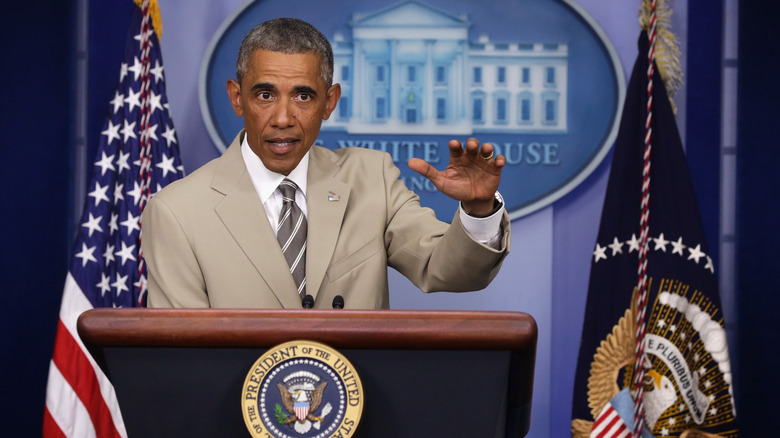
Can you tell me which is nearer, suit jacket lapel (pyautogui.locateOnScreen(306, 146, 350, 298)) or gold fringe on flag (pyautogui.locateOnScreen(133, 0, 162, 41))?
suit jacket lapel (pyautogui.locateOnScreen(306, 146, 350, 298))

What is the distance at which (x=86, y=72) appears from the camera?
3.11m

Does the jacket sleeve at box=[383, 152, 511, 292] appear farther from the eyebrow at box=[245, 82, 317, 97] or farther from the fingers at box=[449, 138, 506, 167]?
the eyebrow at box=[245, 82, 317, 97]

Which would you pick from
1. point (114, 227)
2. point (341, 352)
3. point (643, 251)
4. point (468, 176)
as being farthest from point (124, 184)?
point (341, 352)

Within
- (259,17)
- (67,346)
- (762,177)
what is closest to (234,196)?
(67,346)

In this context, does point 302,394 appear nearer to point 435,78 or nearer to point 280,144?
point 280,144

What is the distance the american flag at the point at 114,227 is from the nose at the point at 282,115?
127cm

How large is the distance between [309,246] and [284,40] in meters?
0.40

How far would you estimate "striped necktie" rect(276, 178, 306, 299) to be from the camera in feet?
5.02

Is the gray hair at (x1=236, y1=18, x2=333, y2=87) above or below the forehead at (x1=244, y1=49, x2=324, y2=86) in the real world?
above

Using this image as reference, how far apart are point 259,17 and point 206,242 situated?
5.76 ft

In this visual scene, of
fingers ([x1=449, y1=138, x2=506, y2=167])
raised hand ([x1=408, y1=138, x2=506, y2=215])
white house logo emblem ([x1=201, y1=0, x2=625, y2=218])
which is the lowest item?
raised hand ([x1=408, y1=138, x2=506, y2=215])

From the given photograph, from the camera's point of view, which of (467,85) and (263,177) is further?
(467,85)

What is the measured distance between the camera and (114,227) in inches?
110

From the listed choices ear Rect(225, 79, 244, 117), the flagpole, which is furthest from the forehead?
the flagpole
